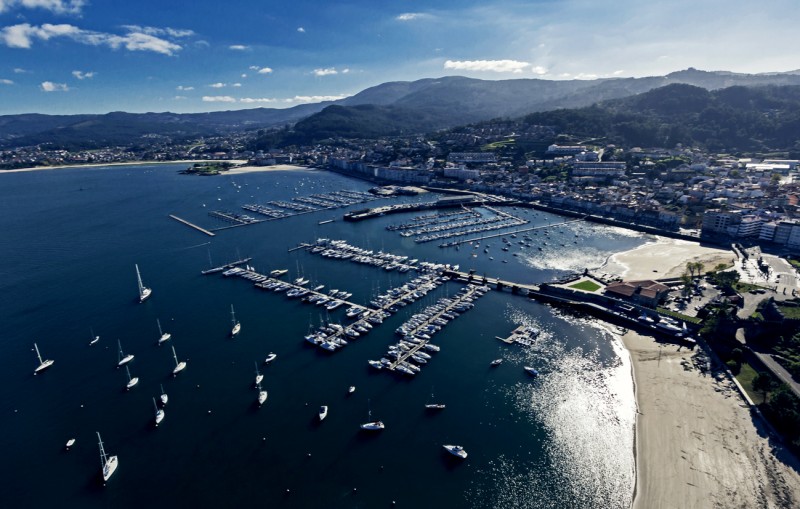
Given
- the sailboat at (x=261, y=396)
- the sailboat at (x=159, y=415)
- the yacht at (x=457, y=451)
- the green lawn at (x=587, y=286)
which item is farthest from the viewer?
the green lawn at (x=587, y=286)

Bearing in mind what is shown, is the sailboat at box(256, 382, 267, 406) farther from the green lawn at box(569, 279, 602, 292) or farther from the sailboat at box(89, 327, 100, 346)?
the green lawn at box(569, 279, 602, 292)

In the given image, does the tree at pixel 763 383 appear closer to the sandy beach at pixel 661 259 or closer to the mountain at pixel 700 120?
the sandy beach at pixel 661 259

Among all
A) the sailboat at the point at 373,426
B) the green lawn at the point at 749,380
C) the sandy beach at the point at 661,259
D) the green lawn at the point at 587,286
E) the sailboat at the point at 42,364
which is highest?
the sailboat at the point at 42,364

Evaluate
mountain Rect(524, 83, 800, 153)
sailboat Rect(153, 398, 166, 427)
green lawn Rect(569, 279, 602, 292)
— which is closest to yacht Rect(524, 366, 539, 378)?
green lawn Rect(569, 279, 602, 292)

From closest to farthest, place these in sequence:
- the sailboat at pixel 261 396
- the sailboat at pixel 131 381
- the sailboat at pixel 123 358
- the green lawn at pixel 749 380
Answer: the green lawn at pixel 749 380
the sailboat at pixel 261 396
the sailboat at pixel 131 381
the sailboat at pixel 123 358

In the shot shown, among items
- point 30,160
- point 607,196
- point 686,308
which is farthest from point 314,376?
point 30,160

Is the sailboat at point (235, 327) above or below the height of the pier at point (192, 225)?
above

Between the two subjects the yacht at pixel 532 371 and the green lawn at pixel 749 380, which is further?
the yacht at pixel 532 371

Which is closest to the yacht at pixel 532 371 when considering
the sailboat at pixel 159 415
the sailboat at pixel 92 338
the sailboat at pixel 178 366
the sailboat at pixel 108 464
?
the sailboat at pixel 159 415

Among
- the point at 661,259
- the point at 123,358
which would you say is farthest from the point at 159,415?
the point at 661,259
